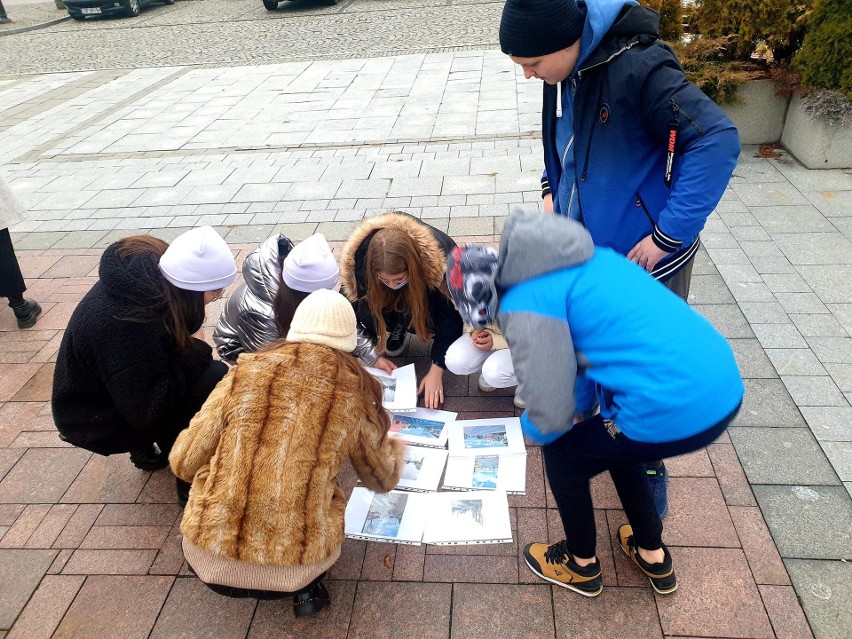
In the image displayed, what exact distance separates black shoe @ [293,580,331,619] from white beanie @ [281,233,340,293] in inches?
48.4

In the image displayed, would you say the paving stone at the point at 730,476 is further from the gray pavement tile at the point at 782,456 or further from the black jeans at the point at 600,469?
the black jeans at the point at 600,469

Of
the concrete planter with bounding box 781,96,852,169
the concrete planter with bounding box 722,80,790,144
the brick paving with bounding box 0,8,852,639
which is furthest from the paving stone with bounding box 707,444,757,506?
the concrete planter with bounding box 722,80,790,144

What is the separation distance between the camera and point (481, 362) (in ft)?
10.8

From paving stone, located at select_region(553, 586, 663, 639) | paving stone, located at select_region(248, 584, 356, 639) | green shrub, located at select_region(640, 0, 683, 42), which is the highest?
green shrub, located at select_region(640, 0, 683, 42)

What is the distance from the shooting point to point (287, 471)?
77.8 inches

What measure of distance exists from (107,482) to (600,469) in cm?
227

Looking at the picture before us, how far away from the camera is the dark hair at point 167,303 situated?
246 centimetres

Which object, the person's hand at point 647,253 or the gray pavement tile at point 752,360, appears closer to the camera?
the person's hand at point 647,253

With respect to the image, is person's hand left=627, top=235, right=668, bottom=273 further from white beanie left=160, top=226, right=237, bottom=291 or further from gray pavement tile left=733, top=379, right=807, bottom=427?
white beanie left=160, top=226, right=237, bottom=291

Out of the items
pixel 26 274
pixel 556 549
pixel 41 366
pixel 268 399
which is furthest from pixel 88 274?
pixel 556 549

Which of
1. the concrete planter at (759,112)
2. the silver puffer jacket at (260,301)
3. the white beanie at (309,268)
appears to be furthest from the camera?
the concrete planter at (759,112)

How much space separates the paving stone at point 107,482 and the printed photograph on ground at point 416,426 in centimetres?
120

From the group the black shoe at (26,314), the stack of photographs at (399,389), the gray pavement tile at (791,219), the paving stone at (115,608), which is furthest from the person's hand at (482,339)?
the black shoe at (26,314)

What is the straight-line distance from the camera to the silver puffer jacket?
3146 mm
